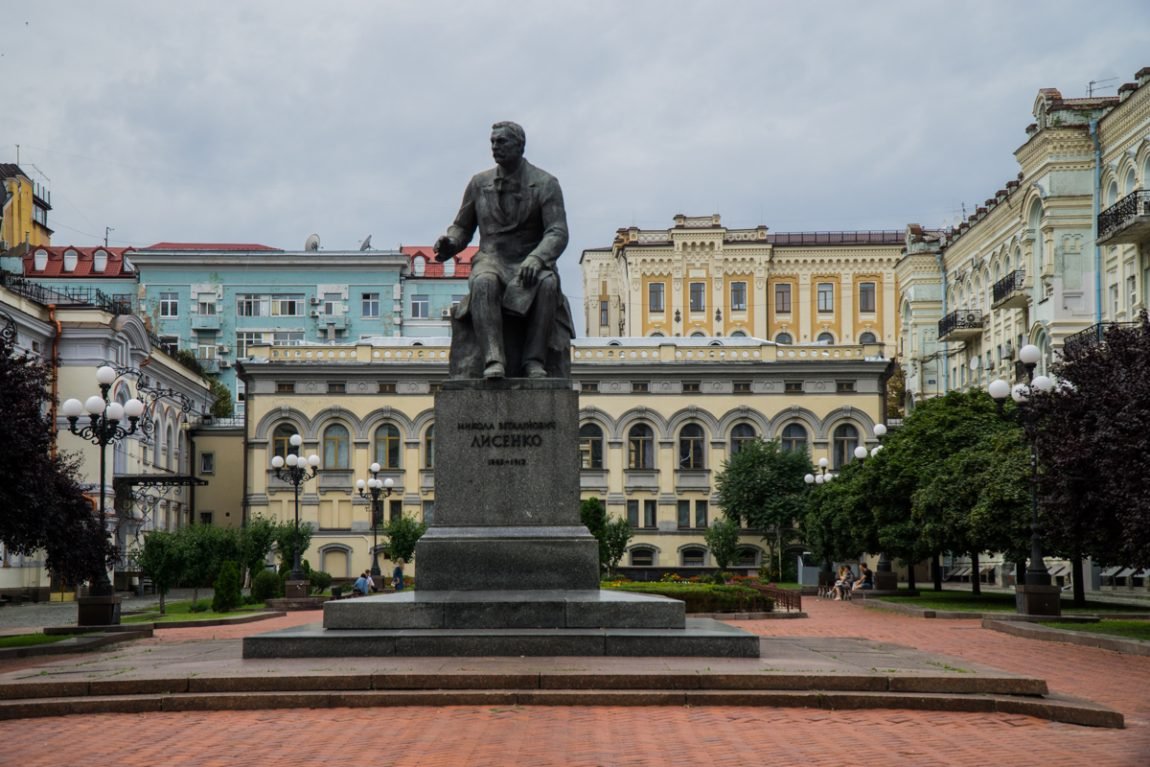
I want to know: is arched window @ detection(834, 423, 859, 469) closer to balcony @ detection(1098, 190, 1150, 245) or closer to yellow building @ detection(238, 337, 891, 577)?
yellow building @ detection(238, 337, 891, 577)

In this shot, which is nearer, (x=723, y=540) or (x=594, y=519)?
(x=594, y=519)

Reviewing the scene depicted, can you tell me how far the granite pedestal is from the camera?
42.4 ft

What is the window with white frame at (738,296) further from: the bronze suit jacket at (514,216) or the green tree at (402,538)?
the bronze suit jacket at (514,216)

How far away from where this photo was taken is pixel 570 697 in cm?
1114

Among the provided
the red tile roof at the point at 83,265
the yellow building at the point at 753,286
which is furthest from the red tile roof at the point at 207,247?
the yellow building at the point at 753,286

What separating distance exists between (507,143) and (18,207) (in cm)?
6494

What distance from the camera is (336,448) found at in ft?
223

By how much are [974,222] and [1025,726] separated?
5102 centimetres

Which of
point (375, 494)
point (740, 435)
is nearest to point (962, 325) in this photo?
point (740, 435)

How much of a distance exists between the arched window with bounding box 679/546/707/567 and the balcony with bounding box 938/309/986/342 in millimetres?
15139

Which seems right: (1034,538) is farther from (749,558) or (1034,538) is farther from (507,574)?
(749,558)

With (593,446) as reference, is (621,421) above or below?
above

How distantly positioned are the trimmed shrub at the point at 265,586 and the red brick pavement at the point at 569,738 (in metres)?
27.3

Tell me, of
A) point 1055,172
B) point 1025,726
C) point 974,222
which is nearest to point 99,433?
point 1025,726
